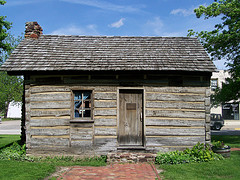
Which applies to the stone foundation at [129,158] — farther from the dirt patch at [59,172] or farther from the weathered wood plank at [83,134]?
the dirt patch at [59,172]

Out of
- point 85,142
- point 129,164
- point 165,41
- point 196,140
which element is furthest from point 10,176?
point 165,41

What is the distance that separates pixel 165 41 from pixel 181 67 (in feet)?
8.83

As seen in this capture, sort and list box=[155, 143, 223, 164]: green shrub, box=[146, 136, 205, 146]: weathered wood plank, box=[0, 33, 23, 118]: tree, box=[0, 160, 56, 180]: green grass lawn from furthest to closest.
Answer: box=[0, 33, 23, 118]: tree < box=[146, 136, 205, 146]: weathered wood plank < box=[155, 143, 223, 164]: green shrub < box=[0, 160, 56, 180]: green grass lawn

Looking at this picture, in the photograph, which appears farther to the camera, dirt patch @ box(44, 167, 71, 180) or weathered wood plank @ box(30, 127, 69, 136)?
weathered wood plank @ box(30, 127, 69, 136)

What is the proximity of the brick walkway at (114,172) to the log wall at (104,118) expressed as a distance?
135 centimetres

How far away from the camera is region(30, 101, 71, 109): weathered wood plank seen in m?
9.25

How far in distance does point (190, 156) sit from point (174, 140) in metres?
0.85

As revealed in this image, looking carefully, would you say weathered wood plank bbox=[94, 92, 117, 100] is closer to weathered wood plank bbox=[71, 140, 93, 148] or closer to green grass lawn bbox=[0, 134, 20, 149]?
weathered wood plank bbox=[71, 140, 93, 148]

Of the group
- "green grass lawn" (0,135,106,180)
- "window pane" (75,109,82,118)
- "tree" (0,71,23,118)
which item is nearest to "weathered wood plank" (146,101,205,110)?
"window pane" (75,109,82,118)

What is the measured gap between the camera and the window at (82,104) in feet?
30.5

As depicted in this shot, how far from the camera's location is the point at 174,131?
30.5 ft

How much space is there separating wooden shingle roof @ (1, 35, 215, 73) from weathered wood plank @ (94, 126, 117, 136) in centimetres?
236

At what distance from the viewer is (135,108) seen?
368 inches

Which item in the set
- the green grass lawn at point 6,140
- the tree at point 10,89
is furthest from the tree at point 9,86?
the green grass lawn at point 6,140
